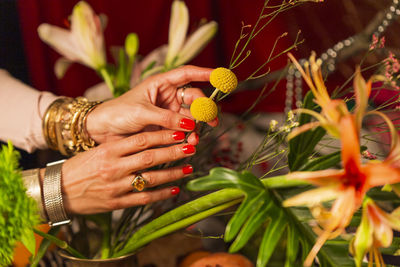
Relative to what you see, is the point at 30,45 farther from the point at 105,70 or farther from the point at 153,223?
the point at 153,223

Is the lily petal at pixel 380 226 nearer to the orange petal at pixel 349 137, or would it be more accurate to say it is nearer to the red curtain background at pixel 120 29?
the orange petal at pixel 349 137

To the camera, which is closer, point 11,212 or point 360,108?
point 360,108

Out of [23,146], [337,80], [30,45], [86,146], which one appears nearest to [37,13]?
[30,45]

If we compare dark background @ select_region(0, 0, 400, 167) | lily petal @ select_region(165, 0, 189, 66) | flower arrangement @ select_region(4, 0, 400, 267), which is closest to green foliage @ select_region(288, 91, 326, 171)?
flower arrangement @ select_region(4, 0, 400, 267)

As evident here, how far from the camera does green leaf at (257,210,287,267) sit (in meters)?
A: 0.30

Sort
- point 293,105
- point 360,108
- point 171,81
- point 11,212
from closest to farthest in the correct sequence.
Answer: point 360,108 → point 11,212 → point 171,81 → point 293,105

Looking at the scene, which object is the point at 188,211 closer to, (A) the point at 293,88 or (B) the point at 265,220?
(B) the point at 265,220

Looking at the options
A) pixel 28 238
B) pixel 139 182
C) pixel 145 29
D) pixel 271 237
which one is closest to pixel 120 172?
pixel 139 182

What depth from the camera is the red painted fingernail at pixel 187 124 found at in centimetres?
43

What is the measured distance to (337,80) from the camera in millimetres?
639

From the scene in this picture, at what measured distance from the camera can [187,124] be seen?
430 millimetres

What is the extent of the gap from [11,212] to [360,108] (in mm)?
306

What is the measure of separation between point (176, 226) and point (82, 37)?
39 cm

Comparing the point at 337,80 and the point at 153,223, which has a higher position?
the point at 337,80
